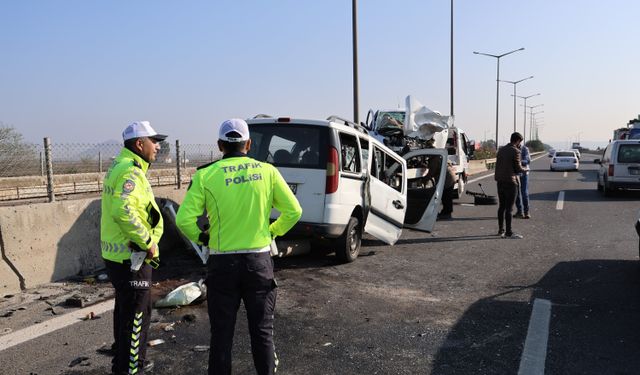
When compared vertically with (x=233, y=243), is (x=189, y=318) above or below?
below

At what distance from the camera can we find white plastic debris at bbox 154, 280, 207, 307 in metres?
5.46

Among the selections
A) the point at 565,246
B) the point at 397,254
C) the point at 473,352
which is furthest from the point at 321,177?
the point at 565,246

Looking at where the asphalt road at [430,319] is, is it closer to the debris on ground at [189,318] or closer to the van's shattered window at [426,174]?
the debris on ground at [189,318]

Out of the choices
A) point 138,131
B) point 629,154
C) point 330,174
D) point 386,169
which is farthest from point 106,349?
point 629,154

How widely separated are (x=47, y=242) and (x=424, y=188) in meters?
6.47

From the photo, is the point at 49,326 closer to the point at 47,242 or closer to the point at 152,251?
the point at 47,242

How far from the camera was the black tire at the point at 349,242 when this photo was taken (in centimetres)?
728

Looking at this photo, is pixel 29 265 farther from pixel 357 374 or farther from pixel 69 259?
pixel 357 374

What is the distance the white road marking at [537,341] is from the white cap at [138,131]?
122 inches

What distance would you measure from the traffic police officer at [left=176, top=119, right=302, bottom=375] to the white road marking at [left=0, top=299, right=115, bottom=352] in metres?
2.30

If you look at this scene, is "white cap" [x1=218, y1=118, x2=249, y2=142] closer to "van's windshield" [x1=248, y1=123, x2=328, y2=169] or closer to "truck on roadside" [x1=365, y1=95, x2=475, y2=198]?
"van's windshield" [x1=248, y1=123, x2=328, y2=169]

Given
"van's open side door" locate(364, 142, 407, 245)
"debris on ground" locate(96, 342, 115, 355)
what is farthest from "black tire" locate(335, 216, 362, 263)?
"debris on ground" locate(96, 342, 115, 355)

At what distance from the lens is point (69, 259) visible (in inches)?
254

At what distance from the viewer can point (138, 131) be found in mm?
3732
